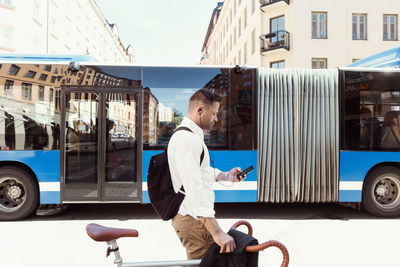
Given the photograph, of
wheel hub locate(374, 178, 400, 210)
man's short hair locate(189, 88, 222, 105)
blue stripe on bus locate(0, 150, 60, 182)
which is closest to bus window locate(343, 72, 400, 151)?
wheel hub locate(374, 178, 400, 210)

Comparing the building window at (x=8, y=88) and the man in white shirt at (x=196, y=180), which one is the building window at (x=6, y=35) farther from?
the man in white shirt at (x=196, y=180)

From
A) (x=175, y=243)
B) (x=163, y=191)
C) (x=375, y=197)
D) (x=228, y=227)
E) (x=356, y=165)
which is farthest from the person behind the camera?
(x=375, y=197)

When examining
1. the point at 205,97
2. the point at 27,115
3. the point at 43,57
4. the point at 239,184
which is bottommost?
the point at 239,184

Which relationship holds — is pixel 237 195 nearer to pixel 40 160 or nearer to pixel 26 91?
pixel 40 160

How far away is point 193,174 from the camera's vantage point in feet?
5.85

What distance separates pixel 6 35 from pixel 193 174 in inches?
1137

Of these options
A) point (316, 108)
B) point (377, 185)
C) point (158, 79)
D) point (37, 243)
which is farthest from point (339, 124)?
point (37, 243)

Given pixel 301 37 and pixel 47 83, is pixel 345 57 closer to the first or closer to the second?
pixel 301 37

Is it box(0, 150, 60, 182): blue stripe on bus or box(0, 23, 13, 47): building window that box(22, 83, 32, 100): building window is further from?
box(0, 23, 13, 47): building window

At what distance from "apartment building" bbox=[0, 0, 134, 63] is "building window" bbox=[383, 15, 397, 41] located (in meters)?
22.0

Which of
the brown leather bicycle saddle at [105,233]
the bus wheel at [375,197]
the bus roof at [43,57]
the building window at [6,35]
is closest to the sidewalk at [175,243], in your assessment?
the bus wheel at [375,197]

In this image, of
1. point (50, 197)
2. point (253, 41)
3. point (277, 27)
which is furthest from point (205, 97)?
point (253, 41)

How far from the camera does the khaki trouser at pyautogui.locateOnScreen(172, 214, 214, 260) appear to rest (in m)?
1.97

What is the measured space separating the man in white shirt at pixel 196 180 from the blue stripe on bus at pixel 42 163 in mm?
4728
